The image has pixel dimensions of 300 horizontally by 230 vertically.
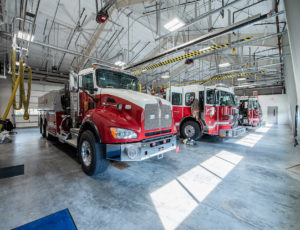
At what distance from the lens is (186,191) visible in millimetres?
2639

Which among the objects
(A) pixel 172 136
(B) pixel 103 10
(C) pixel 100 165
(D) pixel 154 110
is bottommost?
(C) pixel 100 165

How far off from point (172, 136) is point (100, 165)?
177cm

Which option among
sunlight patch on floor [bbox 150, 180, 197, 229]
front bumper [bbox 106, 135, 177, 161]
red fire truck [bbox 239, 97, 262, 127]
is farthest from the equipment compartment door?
front bumper [bbox 106, 135, 177, 161]

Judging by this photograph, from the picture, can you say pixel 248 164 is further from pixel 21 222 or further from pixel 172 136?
pixel 21 222

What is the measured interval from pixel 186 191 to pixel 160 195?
52 centimetres

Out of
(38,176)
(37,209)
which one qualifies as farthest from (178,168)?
(38,176)

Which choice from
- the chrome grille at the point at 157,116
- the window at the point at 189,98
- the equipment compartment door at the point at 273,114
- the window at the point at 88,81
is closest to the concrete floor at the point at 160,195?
the chrome grille at the point at 157,116

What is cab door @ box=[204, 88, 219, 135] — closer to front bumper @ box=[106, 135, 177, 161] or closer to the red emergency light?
front bumper @ box=[106, 135, 177, 161]

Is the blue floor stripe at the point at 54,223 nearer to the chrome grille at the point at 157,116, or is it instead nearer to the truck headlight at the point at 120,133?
the truck headlight at the point at 120,133

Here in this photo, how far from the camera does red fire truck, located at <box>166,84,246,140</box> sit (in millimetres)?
6105

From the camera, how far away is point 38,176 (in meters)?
3.18

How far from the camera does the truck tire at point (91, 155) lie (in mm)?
2898

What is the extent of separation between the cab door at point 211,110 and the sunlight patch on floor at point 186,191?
2229 mm

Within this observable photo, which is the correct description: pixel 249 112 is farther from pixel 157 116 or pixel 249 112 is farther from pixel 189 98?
pixel 157 116
